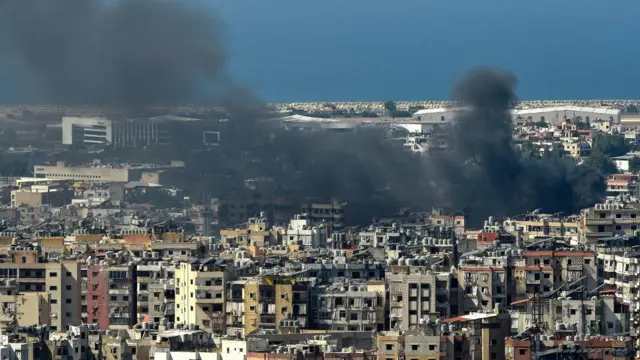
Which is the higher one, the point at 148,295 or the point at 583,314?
the point at 148,295

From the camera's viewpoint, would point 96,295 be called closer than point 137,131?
Yes

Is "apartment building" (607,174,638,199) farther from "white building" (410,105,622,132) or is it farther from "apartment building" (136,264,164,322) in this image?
"white building" (410,105,622,132)

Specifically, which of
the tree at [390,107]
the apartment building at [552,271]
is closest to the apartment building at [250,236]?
the apartment building at [552,271]

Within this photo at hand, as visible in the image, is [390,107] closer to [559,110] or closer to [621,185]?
[559,110]

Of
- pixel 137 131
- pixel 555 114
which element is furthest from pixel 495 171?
pixel 555 114

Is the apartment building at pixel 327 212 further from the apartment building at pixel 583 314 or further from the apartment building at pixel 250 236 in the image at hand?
the apartment building at pixel 583 314

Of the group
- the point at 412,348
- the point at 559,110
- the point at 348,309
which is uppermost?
the point at 559,110

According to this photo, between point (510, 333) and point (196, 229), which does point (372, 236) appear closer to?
point (196, 229)

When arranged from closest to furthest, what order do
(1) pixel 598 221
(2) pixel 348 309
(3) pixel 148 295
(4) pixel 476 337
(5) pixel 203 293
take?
(4) pixel 476 337, (2) pixel 348 309, (5) pixel 203 293, (3) pixel 148 295, (1) pixel 598 221
